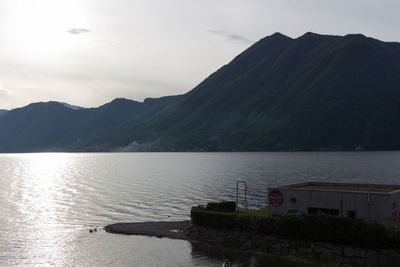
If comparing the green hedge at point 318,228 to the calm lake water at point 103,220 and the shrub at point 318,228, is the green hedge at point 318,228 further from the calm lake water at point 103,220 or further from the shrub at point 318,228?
the calm lake water at point 103,220

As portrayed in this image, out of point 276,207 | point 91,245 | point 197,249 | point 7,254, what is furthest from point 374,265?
point 7,254

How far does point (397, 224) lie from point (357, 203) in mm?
5030

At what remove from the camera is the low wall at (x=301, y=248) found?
46062mm

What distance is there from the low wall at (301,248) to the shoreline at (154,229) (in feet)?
19.0

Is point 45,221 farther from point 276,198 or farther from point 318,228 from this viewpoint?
point 318,228

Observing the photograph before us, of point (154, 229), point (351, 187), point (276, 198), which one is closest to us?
point (276, 198)

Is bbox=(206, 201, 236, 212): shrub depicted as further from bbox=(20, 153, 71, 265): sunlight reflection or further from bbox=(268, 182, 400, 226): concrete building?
bbox=(20, 153, 71, 265): sunlight reflection

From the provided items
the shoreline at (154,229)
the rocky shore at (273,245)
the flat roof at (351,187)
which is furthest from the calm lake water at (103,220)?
the flat roof at (351,187)

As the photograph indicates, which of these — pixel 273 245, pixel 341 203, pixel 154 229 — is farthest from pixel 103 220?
pixel 341 203

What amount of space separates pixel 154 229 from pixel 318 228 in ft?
106

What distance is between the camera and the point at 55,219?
89000 millimetres

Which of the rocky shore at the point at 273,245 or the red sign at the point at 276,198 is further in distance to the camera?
the red sign at the point at 276,198

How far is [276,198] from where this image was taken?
5791 centimetres

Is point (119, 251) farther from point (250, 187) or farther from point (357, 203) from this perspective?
point (250, 187)
